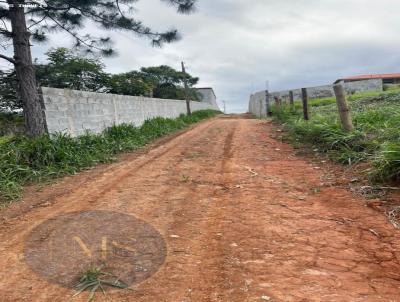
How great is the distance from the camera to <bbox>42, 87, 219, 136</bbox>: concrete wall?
766 cm

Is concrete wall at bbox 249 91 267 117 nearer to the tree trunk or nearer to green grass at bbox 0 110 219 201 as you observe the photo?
green grass at bbox 0 110 219 201

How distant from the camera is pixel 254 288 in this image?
2.23m

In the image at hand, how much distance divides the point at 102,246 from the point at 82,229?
1.52 ft

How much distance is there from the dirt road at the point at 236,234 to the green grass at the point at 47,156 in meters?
0.53

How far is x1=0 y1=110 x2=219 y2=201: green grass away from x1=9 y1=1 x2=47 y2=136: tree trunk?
340mm

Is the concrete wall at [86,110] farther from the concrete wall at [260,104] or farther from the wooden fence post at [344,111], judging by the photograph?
the concrete wall at [260,104]

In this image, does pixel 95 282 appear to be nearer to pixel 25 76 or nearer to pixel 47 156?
pixel 47 156

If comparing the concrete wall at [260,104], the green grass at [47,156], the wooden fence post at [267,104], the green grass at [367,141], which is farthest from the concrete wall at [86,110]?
the concrete wall at [260,104]

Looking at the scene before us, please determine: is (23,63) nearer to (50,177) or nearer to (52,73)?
(50,177)

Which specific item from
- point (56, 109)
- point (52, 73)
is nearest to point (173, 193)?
point (56, 109)
